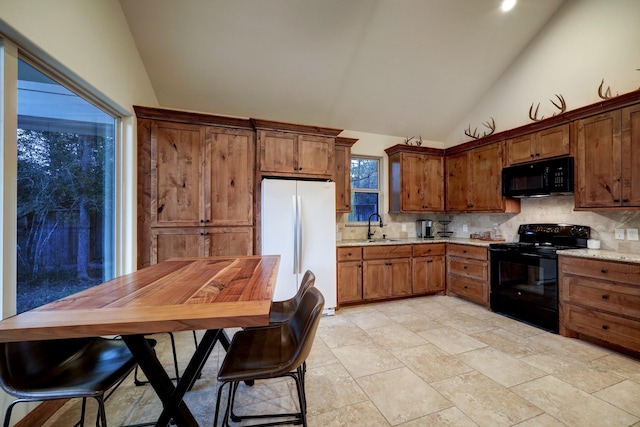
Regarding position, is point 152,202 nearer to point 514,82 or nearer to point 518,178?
point 518,178

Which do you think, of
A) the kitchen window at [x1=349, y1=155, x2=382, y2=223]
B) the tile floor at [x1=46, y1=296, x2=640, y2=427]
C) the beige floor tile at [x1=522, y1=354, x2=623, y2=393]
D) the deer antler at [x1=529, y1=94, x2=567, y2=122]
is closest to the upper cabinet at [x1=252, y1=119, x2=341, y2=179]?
the kitchen window at [x1=349, y1=155, x2=382, y2=223]

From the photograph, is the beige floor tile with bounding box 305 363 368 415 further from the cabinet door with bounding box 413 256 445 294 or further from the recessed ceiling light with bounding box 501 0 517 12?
the recessed ceiling light with bounding box 501 0 517 12

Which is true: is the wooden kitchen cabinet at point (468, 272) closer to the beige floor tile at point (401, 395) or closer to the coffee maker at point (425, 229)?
the coffee maker at point (425, 229)

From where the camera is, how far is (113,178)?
2561 mm

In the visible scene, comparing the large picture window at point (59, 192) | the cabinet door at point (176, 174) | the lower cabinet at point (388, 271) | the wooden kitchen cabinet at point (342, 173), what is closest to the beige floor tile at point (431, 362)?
the lower cabinet at point (388, 271)

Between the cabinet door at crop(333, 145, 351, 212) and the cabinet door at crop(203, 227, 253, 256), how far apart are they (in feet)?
4.36

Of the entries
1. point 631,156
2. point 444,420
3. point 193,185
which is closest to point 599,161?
point 631,156

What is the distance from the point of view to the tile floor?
1.61 m

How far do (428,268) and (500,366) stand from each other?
1853 mm

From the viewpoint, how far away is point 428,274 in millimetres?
3920

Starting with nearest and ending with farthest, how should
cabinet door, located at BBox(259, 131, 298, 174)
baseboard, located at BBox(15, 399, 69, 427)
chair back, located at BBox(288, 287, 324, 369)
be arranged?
chair back, located at BBox(288, 287, 324, 369)
baseboard, located at BBox(15, 399, 69, 427)
cabinet door, located at BBox(259, 131, 298, 174)

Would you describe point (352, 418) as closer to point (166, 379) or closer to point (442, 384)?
point (442, 384)

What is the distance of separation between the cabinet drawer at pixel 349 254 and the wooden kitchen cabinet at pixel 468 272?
59.8 inches

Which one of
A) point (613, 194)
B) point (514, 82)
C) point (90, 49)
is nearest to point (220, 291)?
point (90, 49)
